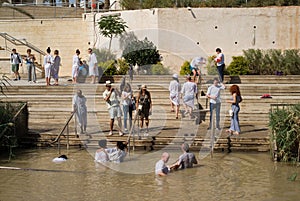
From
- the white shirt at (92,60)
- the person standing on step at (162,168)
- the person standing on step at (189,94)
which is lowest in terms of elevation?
the person standing on step at (162,168)

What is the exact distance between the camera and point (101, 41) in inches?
1209

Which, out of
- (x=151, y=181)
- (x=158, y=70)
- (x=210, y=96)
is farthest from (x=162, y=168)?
(x=158, y=70)

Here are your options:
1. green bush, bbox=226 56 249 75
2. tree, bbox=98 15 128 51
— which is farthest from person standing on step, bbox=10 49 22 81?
green bush, bbox=226 56 249 75

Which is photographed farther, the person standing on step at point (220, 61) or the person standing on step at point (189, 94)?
the person standing on step at point (220, 61)

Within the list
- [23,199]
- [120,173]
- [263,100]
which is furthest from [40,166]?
[263,100]

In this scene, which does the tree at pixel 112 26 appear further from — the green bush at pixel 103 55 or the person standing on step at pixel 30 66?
the person standing on step at pixel 30 66

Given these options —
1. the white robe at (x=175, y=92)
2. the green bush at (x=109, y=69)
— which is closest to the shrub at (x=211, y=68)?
the green bush at (x=109, y=69)

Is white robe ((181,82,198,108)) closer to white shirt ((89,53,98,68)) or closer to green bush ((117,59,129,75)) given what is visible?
white shirt ((89,53,98,68))

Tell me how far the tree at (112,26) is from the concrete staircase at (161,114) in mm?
4989

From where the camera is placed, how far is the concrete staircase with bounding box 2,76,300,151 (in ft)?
53.8

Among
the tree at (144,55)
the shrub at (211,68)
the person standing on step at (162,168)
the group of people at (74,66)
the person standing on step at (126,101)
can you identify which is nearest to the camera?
the person standing on step at (162,168)

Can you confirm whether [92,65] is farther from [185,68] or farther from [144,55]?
[185,68]

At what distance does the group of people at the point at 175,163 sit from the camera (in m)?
13.6

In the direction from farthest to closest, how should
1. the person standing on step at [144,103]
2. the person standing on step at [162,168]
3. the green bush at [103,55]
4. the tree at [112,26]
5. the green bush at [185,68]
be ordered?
the tree at [112,26], the green bush at [103,55], the green bush at [185,68], the person standing on step at [144,103], the person standing on step at [162,168]
